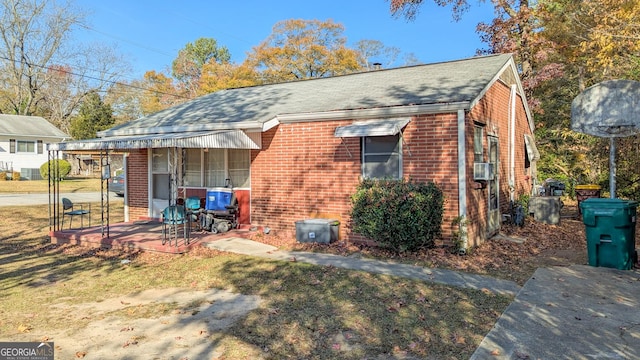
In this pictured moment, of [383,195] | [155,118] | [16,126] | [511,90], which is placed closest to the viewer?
[383,195]

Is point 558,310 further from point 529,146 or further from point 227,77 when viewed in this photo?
point 227,77

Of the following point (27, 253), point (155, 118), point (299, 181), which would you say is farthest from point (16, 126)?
point (299, 181)

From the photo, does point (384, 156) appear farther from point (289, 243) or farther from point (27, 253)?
point (27, 253)

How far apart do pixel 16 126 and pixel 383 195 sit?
126 feet

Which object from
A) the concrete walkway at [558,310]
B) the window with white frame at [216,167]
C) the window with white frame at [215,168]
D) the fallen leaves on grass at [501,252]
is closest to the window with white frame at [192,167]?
the window with white frame at [216,167]

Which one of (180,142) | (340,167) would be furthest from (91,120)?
(340,167)

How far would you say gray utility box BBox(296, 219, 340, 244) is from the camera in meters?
8.77

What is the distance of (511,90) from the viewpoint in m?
11.5

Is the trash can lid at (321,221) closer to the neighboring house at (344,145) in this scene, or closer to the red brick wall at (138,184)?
the neighboring house at (344,145)

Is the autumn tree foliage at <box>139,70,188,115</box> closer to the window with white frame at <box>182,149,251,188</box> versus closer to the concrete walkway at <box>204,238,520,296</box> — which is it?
the window with white frame at <box>182,149,251,188</box>

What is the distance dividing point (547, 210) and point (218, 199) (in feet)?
31.3

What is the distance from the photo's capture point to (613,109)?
10305 millimetres

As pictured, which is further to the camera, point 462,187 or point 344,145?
point 344,145

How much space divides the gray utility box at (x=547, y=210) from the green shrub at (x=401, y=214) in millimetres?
5906
